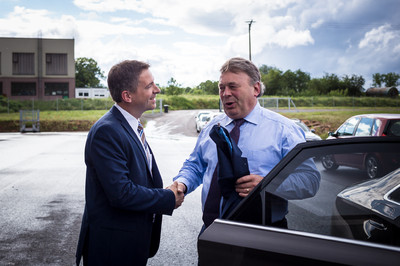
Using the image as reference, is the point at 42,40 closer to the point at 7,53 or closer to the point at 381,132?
the point at 7,53

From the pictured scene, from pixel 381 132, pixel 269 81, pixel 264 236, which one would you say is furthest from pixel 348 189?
pixel 269 81

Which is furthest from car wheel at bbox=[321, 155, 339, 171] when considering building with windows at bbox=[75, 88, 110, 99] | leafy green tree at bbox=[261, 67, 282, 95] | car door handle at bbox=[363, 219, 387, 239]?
leafy green tree at bbox=[261, 67, 282, 95]

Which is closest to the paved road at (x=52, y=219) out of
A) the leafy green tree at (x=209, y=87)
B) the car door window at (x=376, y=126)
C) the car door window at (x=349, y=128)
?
the car door window at (x=376, y=126)

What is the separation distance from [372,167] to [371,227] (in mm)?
242

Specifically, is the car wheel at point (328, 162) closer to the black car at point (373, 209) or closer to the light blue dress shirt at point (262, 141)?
the black car at point (373, 209)

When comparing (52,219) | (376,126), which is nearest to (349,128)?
(376,126)

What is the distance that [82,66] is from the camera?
325 feet

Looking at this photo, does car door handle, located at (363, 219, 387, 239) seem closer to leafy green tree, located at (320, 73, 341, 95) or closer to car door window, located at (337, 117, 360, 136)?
car door window, located at (337, 117, 360, 136)

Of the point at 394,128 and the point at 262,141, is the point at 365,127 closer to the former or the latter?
the point at 394,128

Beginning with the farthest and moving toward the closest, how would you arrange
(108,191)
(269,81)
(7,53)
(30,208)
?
1. (269,81)
2. (7,53)
3. (30,208)
4. (108,191)

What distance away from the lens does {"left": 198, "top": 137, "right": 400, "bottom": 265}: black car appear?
1460mm

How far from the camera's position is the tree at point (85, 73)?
9794 cm

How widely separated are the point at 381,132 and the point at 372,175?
751cm

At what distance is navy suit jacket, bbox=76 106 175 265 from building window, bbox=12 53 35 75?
60.7 metres
